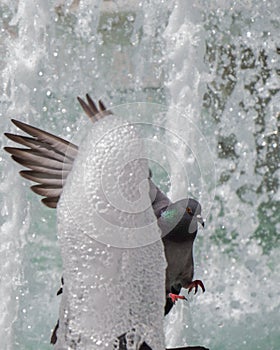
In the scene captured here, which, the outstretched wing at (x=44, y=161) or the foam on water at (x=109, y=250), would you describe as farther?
the outstretched wing at (x=44, y=161)

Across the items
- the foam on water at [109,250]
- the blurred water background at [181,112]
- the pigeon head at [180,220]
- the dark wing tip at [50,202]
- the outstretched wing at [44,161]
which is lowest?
the foam on water at [109,250]

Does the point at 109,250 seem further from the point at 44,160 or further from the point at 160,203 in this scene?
the point at 44,160

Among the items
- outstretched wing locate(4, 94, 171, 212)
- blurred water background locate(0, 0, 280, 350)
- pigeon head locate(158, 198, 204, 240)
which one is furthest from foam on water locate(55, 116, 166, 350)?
blurred water background locate(0, 0, 280, 350)

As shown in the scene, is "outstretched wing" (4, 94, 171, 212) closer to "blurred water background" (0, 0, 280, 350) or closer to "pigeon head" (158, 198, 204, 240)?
"pigeon head" (158, 198, 204, 240)

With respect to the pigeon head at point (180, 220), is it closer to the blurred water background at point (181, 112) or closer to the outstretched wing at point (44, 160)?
the outstretched wing at point (44, 160)

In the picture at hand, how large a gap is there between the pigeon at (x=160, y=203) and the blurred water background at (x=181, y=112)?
3.60 ft

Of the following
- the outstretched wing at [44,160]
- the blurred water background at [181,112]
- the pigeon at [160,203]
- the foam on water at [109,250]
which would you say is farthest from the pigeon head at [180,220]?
the blurred water background at [181,112]

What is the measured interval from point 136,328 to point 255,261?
311 cm

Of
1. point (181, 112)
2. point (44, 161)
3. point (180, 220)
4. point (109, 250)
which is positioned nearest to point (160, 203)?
point (180, 220)

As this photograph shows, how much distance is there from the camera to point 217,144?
169 inches

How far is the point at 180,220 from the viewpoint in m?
1.23

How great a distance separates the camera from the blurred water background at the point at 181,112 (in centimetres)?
314

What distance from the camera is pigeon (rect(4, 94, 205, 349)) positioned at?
124 cm

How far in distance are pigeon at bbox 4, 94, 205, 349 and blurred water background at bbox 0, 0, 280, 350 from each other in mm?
1098
